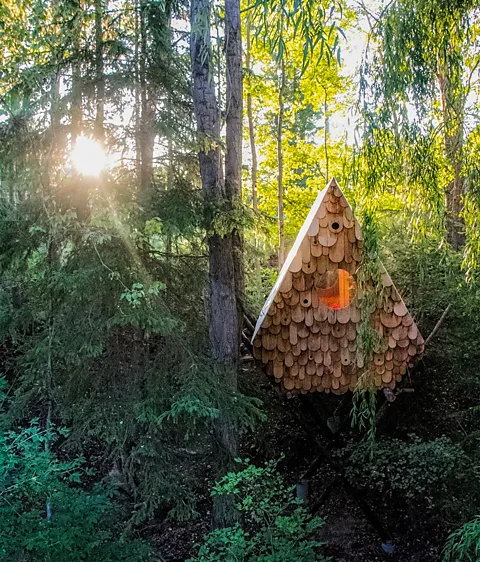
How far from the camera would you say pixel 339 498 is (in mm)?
6441

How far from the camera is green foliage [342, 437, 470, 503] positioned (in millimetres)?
4719

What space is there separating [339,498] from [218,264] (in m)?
3.91

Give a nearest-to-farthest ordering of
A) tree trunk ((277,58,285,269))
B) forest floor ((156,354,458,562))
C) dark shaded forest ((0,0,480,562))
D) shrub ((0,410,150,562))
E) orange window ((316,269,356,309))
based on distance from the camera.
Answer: shrub ((0,410,150,562)) → dark shaded forest ((0,0,480,562)) → orange window ((316,269,356,309)) → forest floor ((156,354,458,562)) → tree trunk ((277,58,285,269))

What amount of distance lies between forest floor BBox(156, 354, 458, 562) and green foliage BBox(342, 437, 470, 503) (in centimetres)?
55

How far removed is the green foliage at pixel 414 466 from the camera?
472cm

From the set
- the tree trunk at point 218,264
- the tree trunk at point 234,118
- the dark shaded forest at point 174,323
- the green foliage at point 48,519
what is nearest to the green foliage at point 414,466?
the dark shaded forest at point 174,323

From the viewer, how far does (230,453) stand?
5.08 m

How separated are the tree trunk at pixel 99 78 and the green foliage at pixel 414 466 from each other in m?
4.52

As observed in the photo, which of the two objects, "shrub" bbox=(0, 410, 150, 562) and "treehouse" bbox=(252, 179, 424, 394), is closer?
"shrub" bbox=(0, 410, 150, 562)

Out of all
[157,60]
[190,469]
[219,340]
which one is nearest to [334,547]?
[190,469]

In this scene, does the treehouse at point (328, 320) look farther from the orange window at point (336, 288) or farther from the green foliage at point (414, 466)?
the green foliage at point (414, 466)

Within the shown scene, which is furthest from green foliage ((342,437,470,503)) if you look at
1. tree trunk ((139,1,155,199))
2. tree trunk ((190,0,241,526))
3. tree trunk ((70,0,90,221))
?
tree trunk ((70,0,90,221))

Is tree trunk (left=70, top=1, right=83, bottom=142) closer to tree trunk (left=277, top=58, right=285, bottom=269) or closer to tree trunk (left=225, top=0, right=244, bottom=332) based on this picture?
tree trunk (left=225, top=0, right=244, bottom=332)

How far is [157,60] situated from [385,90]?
10.2 feet
